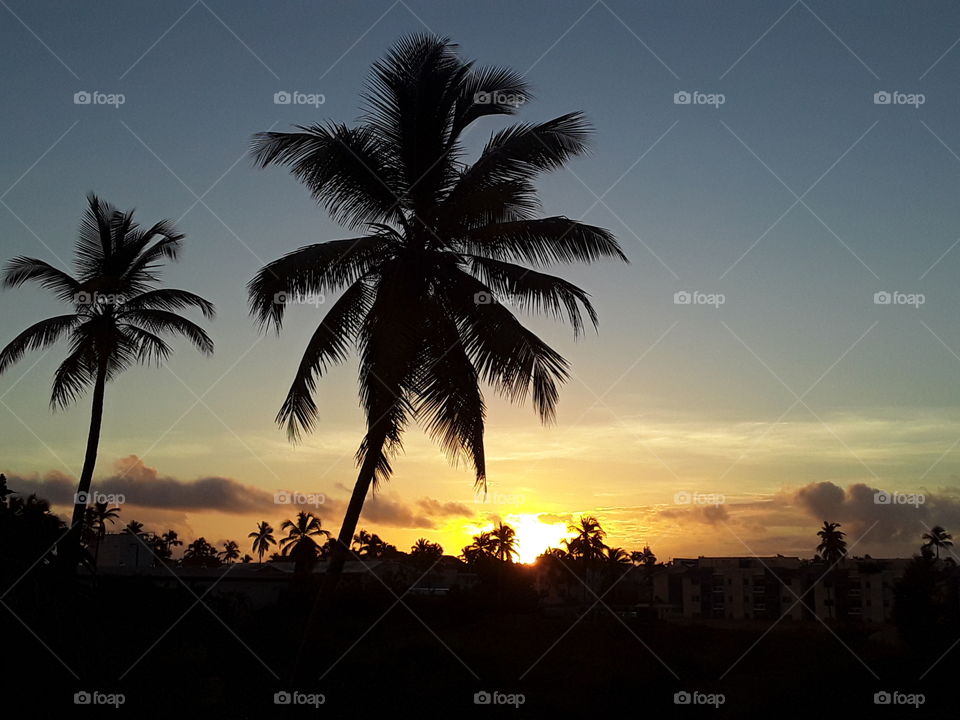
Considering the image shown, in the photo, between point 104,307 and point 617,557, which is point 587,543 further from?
point 104,307

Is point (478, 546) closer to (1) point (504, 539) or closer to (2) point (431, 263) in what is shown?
(1) point (504, 539)

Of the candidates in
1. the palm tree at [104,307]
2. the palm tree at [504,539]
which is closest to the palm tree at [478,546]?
the palm tree at [504,539]

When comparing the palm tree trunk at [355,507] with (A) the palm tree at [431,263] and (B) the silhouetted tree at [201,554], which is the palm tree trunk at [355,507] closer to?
(A) the palm tree at [431,263]

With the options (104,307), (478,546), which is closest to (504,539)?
(478,546)

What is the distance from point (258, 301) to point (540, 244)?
14.7 feet

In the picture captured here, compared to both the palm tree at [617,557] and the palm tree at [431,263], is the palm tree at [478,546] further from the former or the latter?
the palm tree at [431,263]

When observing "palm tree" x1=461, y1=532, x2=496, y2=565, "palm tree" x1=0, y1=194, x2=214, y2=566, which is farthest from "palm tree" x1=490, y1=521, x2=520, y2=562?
"palm tree" x1=0, y1=194, x2=214, y2=566

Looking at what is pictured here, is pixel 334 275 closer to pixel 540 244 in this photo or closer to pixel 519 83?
pixel 540 244

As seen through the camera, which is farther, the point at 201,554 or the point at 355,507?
the point at 201,554

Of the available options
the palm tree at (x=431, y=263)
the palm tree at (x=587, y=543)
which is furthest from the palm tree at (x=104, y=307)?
the palm tree at (x=587, y=543)

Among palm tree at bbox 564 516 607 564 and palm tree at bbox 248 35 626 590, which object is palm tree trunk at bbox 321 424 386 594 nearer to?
palm tree at bbox 248 35 626 590

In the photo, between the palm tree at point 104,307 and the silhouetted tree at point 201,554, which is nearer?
the palm tree at point 104,307

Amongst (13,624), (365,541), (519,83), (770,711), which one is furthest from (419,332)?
(365,541)

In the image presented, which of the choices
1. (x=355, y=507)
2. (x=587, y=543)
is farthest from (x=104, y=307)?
(x=587, y=543)
